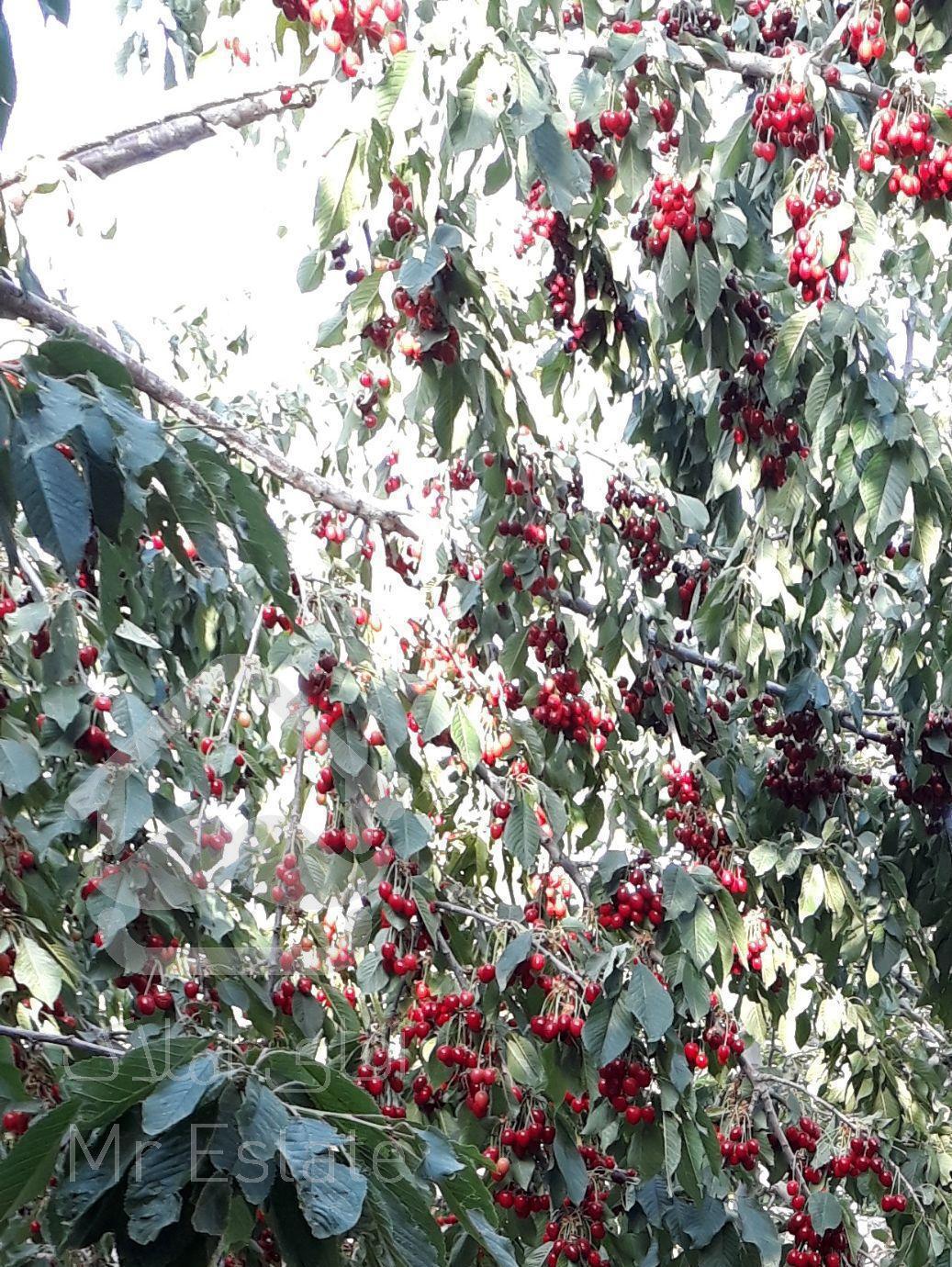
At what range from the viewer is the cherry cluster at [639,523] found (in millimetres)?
3297

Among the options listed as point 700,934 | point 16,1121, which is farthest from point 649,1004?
point 16,1121

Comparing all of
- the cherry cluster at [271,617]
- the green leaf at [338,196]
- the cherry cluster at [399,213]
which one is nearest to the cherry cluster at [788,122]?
Result: the cherry cluster at [399,213]

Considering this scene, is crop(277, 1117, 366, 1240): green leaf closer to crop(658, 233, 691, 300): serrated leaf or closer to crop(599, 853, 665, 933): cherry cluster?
crop(599, 853, 665, 933): cherry cluster

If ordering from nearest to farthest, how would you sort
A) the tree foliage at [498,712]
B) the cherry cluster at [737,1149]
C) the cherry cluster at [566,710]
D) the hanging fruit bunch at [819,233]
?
the tree foliage at [498,712], the hanging fruit bunch at [819,233], the cherry cluster at [737,1149], the cherry cluster at [566,710]

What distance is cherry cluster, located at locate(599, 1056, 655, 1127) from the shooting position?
225 centimetres

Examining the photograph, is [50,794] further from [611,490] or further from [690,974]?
[611,490]

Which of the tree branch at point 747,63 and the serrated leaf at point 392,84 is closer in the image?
the serrated leaf at point 392,84

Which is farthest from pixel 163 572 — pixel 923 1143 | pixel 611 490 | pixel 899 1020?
pixel 899 1020

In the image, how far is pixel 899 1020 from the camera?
4.49 meters

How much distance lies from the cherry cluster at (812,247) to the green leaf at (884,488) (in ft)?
0.98

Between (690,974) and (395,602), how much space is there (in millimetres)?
1073

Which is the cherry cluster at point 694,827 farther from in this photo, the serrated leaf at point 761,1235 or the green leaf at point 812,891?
the serrated leaf at point 761,1235

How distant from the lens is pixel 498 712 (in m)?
2.46

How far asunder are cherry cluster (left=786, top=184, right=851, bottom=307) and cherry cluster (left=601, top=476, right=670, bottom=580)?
1113 millimetres
